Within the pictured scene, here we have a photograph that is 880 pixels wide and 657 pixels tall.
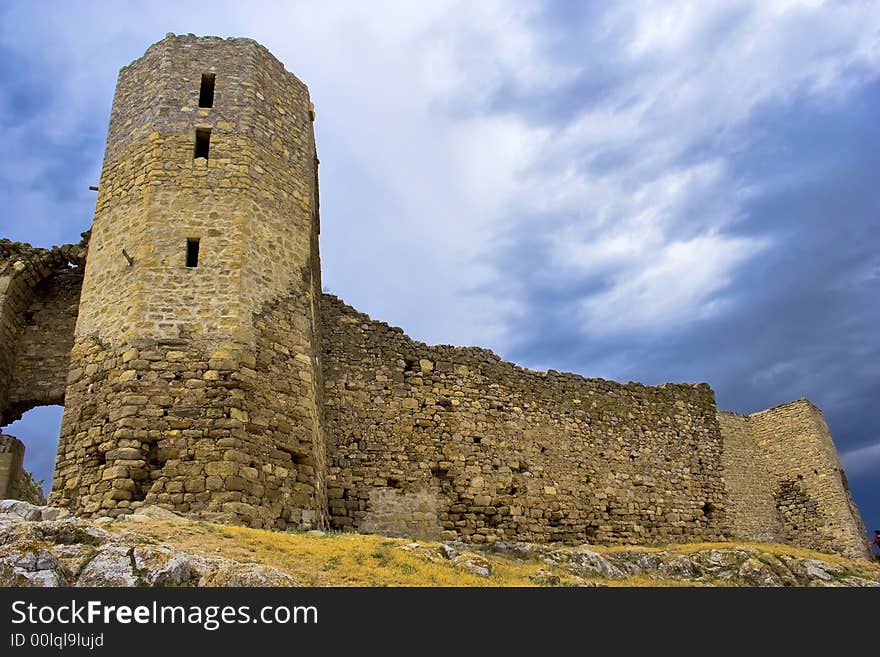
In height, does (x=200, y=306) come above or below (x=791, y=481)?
above

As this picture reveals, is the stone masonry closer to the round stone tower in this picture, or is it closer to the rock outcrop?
the round stone tower

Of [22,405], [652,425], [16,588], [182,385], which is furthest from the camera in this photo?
[652,425]

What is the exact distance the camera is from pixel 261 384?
11906 mm

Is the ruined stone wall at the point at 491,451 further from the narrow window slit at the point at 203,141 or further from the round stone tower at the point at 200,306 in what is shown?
the narrow window slit at the point at 203,141

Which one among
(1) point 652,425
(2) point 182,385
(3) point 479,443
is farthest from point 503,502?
(2) point 182,385

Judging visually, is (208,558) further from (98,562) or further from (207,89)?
(207,89)

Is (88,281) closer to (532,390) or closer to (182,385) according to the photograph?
(182,385)

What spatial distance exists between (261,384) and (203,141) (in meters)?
5.19

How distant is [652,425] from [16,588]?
18521 mm

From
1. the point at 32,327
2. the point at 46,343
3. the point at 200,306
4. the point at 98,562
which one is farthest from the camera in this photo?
the point at 32,327

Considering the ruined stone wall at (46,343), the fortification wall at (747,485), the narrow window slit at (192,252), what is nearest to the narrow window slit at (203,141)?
the narrow window slit at (192,252)

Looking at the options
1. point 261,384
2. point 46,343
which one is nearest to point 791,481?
point 261,384

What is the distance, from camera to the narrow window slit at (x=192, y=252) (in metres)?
12.5
